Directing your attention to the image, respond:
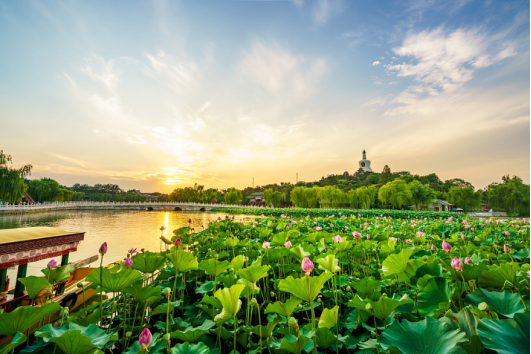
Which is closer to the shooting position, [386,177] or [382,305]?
[382,305]

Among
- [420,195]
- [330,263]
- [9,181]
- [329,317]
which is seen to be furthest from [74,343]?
[420,195]

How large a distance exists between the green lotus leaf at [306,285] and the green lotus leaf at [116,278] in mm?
749

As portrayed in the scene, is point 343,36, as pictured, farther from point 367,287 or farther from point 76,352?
point 76,352

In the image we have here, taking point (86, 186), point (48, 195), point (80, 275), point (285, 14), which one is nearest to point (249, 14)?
point (285, 14)

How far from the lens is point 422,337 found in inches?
31.9

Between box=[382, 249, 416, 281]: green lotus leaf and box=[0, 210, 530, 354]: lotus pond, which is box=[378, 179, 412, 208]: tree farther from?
box=[382, 249, 416, 281]: green lotus leaf

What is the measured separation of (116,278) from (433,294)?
1549mm

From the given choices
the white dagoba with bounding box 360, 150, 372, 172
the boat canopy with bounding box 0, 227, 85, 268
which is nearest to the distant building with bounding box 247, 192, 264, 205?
the white dagoba with bounding box 360, 150, 372, 172

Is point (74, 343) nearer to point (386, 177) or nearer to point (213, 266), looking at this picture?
point (213, 266)

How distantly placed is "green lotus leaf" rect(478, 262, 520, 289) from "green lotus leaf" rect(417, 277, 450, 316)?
0.90ft

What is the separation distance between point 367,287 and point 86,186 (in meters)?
101

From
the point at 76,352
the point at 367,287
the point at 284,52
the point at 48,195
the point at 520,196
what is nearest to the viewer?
the point at 76,352

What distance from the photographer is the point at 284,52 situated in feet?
13.3

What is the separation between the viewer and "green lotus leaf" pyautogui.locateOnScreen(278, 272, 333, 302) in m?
1.09
